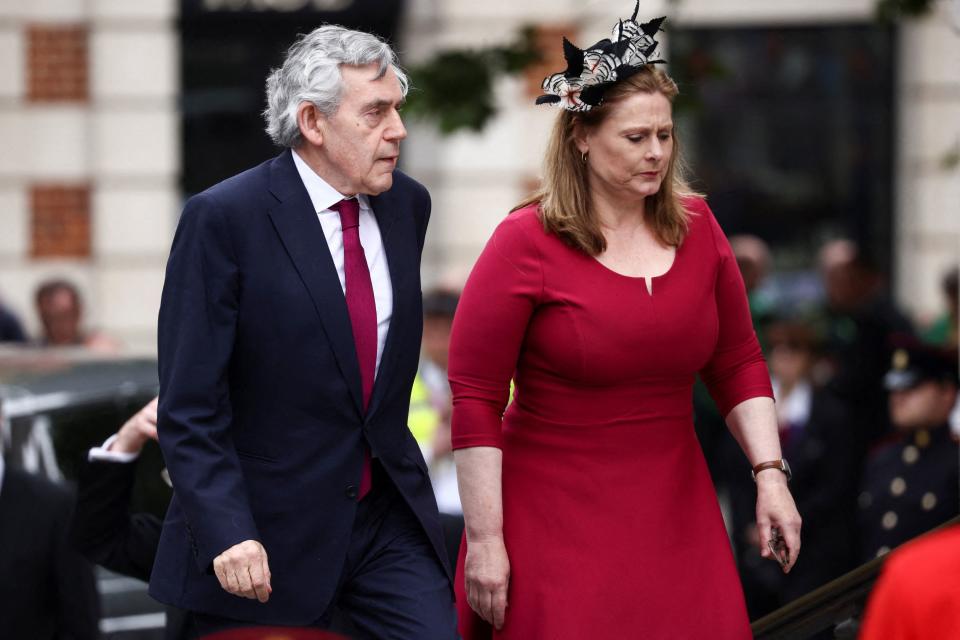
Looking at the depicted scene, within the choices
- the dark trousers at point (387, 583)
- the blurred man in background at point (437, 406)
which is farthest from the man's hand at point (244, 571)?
the blurred man in background at point (437, 406)

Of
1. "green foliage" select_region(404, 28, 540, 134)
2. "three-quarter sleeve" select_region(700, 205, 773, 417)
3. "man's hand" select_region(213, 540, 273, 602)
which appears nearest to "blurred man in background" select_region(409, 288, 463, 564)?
"green foliage" select_region(404, 28, 540, 134)

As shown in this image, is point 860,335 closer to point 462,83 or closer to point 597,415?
point 462,83

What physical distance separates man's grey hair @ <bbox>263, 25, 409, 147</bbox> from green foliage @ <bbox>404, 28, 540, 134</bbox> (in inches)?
149

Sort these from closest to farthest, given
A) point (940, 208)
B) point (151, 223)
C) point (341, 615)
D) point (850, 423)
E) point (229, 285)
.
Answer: point (229, 285), point (341, 615), point (850, 423), point (151, 223), point (940, 208)

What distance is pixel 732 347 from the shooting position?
438 cm

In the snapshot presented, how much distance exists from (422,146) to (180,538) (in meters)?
8.98

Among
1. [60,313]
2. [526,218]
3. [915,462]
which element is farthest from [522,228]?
[60,313]

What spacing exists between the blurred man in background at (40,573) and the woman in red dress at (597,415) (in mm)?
1250

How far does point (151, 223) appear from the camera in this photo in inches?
494

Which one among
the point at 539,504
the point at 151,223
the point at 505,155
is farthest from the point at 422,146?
the point at 539,504

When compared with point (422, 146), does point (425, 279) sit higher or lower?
lower

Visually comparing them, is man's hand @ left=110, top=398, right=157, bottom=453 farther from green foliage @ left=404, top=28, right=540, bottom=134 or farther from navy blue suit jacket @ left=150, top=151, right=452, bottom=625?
green foliage @ left=404, top=28, right=540, bottom=134

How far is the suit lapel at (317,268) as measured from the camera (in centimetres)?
387

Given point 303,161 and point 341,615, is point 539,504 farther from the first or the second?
point 303,161
